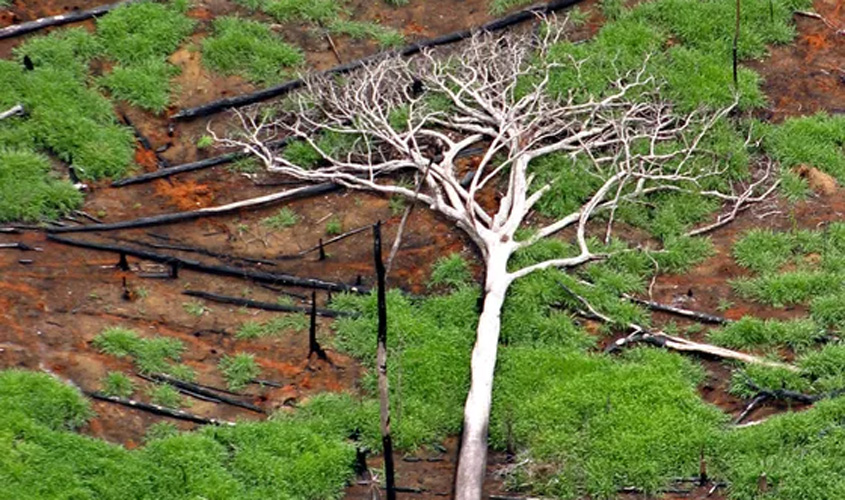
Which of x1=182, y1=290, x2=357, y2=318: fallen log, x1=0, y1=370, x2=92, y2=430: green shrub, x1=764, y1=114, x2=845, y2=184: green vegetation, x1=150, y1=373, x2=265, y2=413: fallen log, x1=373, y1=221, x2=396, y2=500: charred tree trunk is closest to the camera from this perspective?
x1=373, y1=221, x2=396, y2=500: charred tree trunk

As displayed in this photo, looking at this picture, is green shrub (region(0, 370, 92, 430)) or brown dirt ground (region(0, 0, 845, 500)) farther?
brown dirt ground (region(0, 0, 845, 500))

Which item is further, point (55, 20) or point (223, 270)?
point (55, 20)

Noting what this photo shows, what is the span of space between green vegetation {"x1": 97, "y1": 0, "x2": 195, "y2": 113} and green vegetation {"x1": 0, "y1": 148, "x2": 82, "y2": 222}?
54.3 inches

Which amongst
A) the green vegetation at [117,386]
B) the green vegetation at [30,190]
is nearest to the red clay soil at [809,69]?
the green vegetation at [30,190]

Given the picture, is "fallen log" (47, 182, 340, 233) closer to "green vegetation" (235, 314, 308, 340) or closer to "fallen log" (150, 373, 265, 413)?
A: "green vegetation" (235, 314, 308, 340)

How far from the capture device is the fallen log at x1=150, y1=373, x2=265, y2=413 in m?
15.0

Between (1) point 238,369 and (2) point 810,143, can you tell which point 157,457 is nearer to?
(1) point 238,369

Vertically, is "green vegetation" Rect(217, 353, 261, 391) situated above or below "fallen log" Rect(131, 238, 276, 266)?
below

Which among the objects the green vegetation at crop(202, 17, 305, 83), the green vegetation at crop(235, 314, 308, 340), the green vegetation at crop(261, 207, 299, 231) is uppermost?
the green vegetation at crop(202, 17, 305, 83)

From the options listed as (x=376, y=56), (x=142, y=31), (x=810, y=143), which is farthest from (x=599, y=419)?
(x=142, y=31)

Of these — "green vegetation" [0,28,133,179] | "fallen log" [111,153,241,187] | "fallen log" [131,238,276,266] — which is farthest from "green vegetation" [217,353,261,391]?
"green vegetation" [0,28,133,179]

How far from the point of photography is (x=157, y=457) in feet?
46.3

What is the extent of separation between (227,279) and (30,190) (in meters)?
1.96

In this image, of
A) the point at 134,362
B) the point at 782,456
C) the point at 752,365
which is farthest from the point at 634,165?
the point at 134,362
